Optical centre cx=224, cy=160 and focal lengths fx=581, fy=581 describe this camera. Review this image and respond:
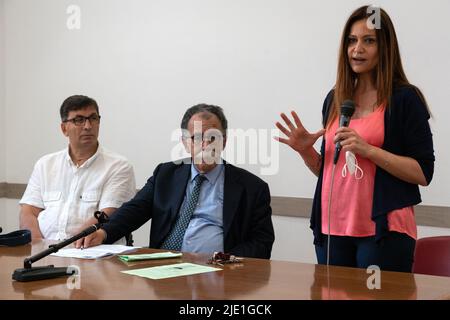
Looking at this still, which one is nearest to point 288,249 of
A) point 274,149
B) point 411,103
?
point 274,149

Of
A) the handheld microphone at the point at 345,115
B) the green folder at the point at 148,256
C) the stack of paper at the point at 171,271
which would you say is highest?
the handheld microphone at the point at 345,115

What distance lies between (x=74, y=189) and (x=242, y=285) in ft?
5.67

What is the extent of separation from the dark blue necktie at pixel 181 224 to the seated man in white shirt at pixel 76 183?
0.59 metres

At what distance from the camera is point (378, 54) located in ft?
6.87

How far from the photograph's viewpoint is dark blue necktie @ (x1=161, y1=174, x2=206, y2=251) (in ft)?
8.13

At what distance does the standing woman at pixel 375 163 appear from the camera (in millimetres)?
1978

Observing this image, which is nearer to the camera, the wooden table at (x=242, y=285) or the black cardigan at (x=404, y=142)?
the wooden table at (x=242, y=285)

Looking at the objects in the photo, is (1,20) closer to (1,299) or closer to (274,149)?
(274,149)

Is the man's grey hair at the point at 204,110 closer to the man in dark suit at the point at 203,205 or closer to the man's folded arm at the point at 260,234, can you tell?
the man in dark suit at the point at 203,205

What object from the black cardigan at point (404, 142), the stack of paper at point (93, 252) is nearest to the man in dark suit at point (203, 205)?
the stack of paper at point (93, 252)

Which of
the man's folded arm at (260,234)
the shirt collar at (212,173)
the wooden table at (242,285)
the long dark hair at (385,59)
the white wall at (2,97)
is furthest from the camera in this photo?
the white wall at (2,97)

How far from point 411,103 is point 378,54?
0.70 ft

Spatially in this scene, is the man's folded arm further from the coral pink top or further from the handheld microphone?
the handheld microphone

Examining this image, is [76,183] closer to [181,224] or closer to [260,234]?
[181,224]
